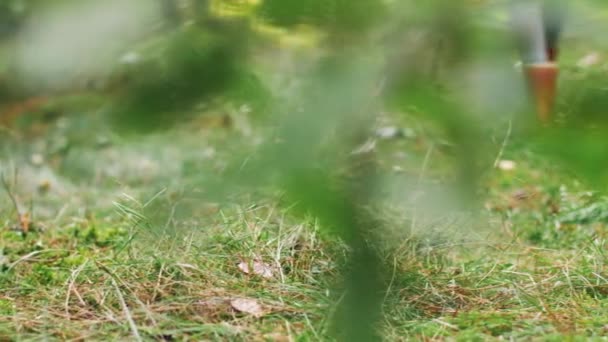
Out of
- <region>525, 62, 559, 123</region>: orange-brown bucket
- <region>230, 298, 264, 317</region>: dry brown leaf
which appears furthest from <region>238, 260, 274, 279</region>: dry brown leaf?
<region>525, 62, 559, 123</region>: orange-brown bucket

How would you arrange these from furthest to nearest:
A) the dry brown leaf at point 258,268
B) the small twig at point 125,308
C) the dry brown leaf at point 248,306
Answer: the dry brown leaf at point 258,268 < the dry brown leaf at point 248,306 < the small twig at point 125,308

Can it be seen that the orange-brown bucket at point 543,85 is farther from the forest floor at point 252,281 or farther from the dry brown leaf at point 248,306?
the dry brown leaf at point 248,306

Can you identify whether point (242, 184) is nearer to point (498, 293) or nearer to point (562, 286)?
point (498, 293)

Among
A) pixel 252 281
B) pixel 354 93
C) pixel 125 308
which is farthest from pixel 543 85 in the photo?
pixel 252 281

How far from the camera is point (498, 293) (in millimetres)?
1642

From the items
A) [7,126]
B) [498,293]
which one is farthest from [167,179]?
[498,293]

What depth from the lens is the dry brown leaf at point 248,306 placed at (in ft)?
4.70

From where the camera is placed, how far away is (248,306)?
1.46 meters

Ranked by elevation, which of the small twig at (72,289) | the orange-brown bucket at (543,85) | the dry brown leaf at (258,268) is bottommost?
the dry brown leaf at (258,268)

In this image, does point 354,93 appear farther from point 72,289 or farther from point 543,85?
point 72,289

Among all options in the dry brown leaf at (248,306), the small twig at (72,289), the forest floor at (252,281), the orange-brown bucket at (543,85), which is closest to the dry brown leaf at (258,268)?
the forest floor at (252,281)

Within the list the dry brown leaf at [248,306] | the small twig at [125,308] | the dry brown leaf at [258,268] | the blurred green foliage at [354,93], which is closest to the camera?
the blurred green foliage at [354,93]

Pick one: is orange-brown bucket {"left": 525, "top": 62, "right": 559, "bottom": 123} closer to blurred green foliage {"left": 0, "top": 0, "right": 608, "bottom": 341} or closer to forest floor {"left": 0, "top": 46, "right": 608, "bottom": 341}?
blurred green foliage {"left": 0, "top": 0, "right": 608, "bottom": 341}

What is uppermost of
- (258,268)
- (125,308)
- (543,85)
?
(543,85)
